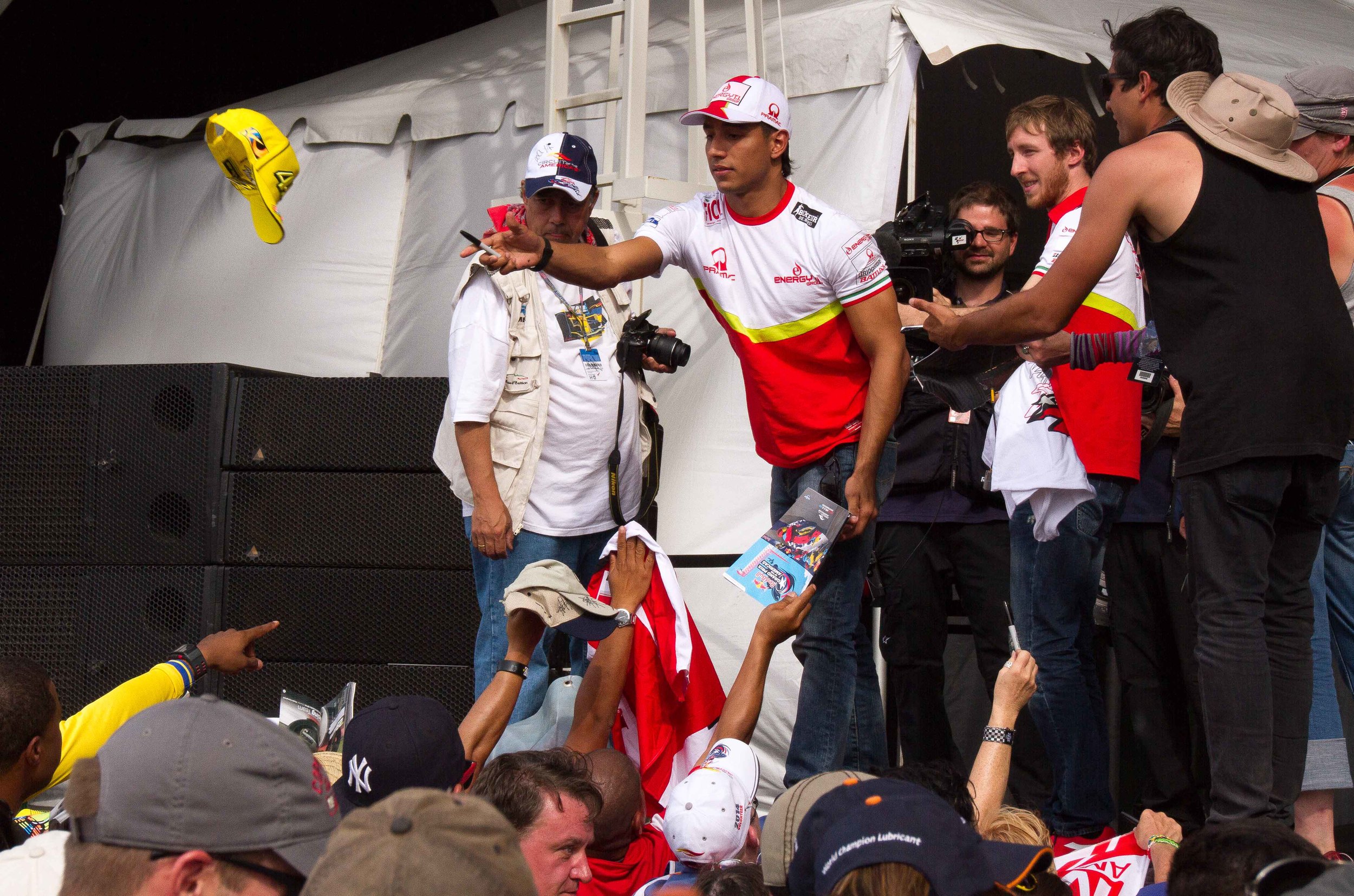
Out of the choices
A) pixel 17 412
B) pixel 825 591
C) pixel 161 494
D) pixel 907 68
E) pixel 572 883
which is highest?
pixel 907 68

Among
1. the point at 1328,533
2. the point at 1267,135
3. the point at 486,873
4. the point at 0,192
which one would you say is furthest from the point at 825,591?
the point at 0,192

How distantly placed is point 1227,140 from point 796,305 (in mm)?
1015

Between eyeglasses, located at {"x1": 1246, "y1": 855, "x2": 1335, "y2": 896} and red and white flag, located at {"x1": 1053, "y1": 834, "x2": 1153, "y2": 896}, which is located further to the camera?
red and white flag, located at {"x1": 1053, "y1": 834, "x2": 1153, "y2": 896}

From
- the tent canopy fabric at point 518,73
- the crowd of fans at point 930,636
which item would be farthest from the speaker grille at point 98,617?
the tent canopy fabric at point 518,73

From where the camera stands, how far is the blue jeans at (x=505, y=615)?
360 cm

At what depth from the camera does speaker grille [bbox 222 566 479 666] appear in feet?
14.4

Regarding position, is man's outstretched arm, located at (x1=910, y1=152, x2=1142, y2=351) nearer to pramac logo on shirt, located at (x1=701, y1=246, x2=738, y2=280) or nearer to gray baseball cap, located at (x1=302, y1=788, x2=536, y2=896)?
pramac logo on shirt, located at (x1=701, y1=246, x2=738, y2=280)

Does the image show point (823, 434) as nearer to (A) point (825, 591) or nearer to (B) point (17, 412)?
(A) point (825, 591)

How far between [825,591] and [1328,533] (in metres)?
1.15

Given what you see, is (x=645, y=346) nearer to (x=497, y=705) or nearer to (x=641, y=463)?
Answer: (x=641, y=463)

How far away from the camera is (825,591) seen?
10.3 feet

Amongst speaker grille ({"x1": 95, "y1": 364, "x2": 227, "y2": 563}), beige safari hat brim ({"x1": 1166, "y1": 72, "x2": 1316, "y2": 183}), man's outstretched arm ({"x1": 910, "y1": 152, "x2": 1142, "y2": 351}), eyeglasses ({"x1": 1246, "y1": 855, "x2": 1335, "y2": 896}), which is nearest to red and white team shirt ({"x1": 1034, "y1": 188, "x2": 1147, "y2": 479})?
man's outstretched arm ({"x1": 910, "y1": 152, "x2": 1142, "y2": 351})

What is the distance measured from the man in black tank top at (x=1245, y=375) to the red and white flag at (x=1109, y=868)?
162 mm

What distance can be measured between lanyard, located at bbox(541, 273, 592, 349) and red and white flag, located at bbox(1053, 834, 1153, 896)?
6.47 feet
